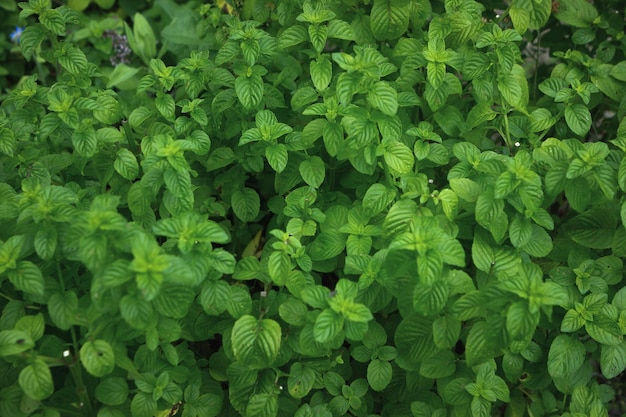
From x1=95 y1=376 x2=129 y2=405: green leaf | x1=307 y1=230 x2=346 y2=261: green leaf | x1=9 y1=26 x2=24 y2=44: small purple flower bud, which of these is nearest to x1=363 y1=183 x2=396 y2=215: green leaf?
x1=307 y1=230 x2=346 y2=261: green leaf

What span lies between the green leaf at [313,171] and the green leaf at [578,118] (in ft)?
2.57

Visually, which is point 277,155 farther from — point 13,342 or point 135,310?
point 13,342

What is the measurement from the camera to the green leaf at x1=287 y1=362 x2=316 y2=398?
183 cm

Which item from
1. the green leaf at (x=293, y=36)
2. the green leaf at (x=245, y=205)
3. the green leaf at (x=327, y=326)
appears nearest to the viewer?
the green leaf at (x=327, y=326)

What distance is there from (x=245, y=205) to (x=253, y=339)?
571 mm

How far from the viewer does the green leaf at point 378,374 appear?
1870 mm

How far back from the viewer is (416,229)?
1.64m

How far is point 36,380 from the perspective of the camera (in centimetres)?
158

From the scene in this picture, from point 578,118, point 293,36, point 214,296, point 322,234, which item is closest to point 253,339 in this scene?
point 214,296

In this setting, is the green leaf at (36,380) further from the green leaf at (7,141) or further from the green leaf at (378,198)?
the green leaf at (378,198)

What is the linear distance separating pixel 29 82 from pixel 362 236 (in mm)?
1120

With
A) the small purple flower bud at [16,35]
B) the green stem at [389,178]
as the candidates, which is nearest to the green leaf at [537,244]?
the green stem at [389,178]

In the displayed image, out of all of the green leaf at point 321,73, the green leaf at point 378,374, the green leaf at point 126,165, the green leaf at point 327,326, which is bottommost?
the green leaf at point 378,374

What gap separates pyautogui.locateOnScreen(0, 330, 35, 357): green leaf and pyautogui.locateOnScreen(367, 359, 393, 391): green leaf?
891 mm
